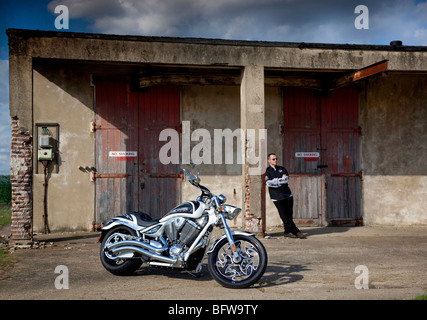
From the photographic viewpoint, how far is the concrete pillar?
9312 mm

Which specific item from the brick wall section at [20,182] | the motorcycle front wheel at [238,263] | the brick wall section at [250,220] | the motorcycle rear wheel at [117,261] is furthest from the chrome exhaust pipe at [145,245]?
the brick wall section at [250,220]

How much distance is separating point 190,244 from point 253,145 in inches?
162

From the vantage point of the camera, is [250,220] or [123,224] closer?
[123,224]

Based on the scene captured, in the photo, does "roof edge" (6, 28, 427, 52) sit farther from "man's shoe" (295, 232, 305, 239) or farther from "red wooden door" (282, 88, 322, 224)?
"man's shoe" (295, 232, 305, 239)

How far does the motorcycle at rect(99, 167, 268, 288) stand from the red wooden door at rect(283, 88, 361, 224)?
225 inches

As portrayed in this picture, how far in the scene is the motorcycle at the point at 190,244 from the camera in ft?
17.4

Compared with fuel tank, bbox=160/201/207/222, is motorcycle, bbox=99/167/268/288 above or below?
below

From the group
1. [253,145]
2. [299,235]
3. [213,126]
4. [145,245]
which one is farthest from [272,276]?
[213,126]

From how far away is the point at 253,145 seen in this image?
9398 mm

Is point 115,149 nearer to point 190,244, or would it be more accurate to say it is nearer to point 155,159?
point 155,159

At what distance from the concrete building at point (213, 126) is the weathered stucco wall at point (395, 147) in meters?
0.02

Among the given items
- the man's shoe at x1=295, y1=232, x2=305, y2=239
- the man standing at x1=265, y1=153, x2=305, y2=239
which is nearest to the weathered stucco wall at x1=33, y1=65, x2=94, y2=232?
the man standing at x1=265, y1=153, x2=305, y2=239

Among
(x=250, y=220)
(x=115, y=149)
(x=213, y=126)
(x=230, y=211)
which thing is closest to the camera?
(x=230, y=211)

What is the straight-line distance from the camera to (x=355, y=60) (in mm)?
10000
